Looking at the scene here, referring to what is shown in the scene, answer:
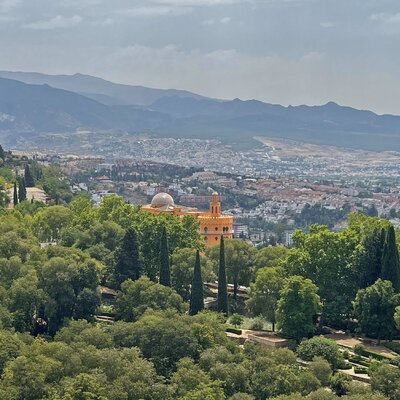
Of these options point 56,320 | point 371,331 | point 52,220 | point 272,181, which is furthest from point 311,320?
point 272,181

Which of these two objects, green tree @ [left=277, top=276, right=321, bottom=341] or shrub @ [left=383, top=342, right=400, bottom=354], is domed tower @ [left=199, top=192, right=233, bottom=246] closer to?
green tree @ [left=277, top=276, right=321, bottom=341]

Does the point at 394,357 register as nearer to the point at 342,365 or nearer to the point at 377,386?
the point at 342,365

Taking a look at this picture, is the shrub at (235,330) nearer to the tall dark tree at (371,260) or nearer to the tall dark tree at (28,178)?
the tall dark tree at (371,260)

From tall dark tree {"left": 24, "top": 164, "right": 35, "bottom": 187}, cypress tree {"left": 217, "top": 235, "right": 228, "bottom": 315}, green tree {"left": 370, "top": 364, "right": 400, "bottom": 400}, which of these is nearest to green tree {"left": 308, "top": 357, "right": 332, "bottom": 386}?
green tree {"left": 370, "top": 364, "right": 400, "bottom": 400}

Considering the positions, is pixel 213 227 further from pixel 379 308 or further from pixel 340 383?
pixel 340 383

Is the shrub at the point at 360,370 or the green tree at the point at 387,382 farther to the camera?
the shrub at the point at 360,370

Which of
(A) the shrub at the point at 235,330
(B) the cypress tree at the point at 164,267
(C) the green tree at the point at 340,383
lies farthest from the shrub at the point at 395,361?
(B) the cypress tree at the point at 164,267
